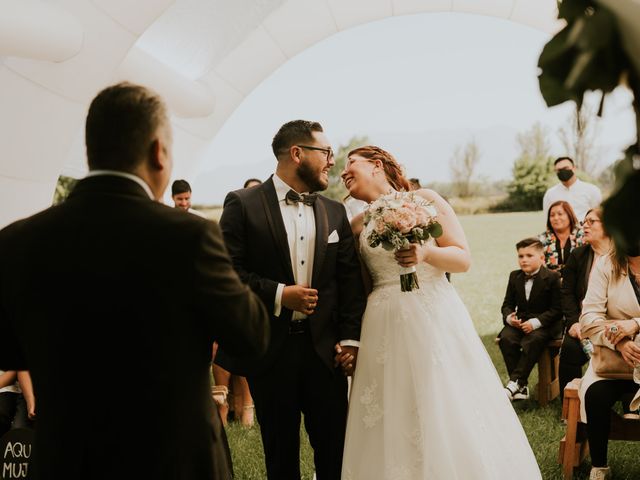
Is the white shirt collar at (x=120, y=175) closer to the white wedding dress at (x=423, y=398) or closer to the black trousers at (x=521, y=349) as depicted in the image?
the white wedding dress at (x=423, y=398)

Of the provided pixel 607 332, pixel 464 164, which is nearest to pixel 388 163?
pixel 607 332

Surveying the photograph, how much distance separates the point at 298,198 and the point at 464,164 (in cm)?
3547

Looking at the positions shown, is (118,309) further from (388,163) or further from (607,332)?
(607,332)

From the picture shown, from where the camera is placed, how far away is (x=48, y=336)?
1582 mm

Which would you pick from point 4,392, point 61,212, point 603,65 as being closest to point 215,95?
point 4,392

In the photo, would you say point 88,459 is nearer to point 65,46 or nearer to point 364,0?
point 65,46

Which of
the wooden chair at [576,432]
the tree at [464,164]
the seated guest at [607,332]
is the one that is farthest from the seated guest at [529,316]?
the tree at [464,164]

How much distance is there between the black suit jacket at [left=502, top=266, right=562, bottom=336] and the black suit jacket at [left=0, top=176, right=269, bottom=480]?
502cm

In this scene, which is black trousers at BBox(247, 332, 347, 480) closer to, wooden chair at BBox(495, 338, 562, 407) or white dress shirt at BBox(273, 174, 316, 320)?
white dress shirt at BBox(273, 174, 316, 320)

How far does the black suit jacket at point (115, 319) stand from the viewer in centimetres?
156

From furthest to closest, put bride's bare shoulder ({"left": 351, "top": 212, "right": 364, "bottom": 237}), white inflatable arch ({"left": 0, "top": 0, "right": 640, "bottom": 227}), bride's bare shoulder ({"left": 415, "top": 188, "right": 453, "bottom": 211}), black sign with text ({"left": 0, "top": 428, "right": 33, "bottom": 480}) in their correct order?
white inflatable arch ({"left": 0, "top": 0, "right": 640, "bottom": 227}), black sign with text ({"left": 0, "top": 428, "right": 33, "bottom": 480}), bride's bare shoulder ({"left": 351, "top": 212, "right": 364, "bottom": 237}), bride's bare shoulder ({"left": 415, "top": 188, "right": 453, "bottom": 211})

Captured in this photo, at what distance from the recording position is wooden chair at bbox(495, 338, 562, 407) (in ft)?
19.5

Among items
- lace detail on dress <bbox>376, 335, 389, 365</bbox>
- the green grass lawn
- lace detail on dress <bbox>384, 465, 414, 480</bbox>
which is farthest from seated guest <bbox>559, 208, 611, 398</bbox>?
lace detail on dress <bbox>384, 465, 414, 480</bbox>

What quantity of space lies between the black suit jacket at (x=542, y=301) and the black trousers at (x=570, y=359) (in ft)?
1.82
